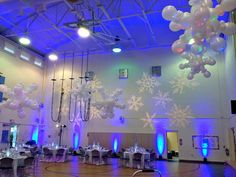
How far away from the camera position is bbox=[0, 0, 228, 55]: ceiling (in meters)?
11.3

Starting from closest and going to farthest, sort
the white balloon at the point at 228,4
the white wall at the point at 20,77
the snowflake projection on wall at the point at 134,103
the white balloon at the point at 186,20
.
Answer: the white balloon at the point at 228,4
the white balloon at the point at 186,20
the white wall at the point at 20,77
the snowflake projection on wall at the point at 134,103

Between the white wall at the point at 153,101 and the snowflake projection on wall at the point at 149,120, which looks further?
the snowflake projection on wall at the point at 149,120

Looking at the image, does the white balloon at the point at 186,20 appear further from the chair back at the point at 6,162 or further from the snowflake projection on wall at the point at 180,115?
the snowflake projection on wall at the point at 180,115

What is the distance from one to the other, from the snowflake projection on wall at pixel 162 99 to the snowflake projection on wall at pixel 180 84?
0.55m

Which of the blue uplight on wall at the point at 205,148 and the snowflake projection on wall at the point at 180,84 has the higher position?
the snowflake projection on wall at the point at 180,84

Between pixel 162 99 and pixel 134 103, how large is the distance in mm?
1893

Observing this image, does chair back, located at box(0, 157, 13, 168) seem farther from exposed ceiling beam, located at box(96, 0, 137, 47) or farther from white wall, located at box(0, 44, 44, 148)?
white wall, located at box(0, 44, 44, 148)

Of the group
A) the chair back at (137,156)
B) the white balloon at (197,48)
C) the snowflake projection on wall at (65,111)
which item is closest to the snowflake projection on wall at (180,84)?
→ the chair back at (137,156)

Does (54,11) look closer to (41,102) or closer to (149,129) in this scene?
(41,102)

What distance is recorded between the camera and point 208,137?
14.1m

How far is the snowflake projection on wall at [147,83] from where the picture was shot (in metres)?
15.8

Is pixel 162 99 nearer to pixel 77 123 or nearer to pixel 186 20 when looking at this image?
pixel 77 123

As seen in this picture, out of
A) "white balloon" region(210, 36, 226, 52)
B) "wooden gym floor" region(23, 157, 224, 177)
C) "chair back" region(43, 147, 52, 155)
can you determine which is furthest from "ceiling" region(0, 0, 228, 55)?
"chair back" region(43, 147, 52, 155)

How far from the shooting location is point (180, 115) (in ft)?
48.6
